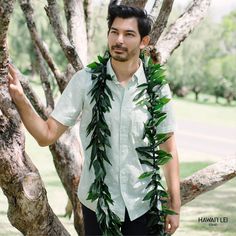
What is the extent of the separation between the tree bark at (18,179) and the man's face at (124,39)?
0.49 meters

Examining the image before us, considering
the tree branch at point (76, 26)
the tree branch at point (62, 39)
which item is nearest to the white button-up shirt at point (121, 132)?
the tree branch at point (62, 39)

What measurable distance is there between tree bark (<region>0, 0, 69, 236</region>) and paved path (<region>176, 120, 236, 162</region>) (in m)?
9.22

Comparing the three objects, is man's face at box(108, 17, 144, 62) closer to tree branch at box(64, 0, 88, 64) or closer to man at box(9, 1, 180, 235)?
man at box(9, 1, 180, 235)

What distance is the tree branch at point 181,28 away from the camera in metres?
4.52

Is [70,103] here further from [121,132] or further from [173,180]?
[173,180]

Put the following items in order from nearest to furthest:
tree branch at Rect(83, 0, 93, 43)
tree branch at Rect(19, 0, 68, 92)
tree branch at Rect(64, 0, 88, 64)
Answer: tree branch at Rect(64, 0, 88, 64) → tree branch at Rect(19, 0, 68, 92) → tree branch at Rect(83, 0, 93, 43)

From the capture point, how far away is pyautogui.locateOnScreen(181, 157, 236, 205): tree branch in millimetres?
3855

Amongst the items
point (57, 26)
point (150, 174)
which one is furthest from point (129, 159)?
point (57, 26)

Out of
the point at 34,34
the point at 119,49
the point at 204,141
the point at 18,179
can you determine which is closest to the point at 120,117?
the point at 119,49

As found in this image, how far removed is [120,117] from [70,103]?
0.75 feet

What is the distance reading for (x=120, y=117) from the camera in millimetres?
2680

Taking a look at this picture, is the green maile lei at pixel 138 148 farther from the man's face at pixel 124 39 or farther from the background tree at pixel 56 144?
the background tree at pixel 56 144

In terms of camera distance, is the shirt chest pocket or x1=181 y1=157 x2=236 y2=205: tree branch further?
x1=181 y1=157 x2=236 y2=205: tree branch

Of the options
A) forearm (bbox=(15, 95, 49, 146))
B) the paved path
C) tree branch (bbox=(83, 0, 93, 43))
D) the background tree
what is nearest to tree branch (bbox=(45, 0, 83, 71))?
the background tree
